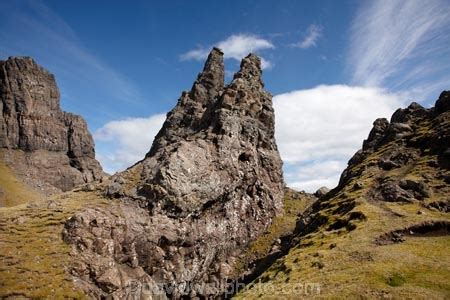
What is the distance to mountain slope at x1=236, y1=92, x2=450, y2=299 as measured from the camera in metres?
52.6

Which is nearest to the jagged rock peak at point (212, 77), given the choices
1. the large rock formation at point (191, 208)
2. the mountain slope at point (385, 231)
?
the large rock formation at point (191, 208)

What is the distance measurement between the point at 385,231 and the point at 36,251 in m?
76.9

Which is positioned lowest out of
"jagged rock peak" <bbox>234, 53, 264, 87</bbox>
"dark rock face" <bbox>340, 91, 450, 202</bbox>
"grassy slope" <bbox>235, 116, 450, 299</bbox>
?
"grassy slope" <bbox>235, 116, 450, 299</bbox>

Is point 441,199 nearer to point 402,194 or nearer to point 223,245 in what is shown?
point 402,194

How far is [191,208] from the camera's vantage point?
11875 centimetres

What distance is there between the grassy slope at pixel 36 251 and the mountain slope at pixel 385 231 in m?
41.4

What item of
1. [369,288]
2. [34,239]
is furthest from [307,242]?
[34,239]

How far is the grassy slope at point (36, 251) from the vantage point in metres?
74.4

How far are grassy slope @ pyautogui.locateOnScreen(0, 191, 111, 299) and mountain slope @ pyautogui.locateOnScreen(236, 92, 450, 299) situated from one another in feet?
136

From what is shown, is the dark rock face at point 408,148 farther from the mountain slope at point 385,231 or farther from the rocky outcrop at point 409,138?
the mountain slope at point 385,231

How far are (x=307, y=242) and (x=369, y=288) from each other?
37.2 m

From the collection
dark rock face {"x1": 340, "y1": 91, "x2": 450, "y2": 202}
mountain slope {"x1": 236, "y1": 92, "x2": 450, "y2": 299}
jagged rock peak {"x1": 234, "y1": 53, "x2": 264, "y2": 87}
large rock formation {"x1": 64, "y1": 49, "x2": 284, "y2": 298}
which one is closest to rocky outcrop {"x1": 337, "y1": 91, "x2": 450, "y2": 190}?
dark rock face {"x1": 340, "y1": 91, "x2": 450, "y2": 202}

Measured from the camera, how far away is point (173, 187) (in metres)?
116

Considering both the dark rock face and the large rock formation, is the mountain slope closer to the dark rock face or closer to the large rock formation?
the dark rock face
